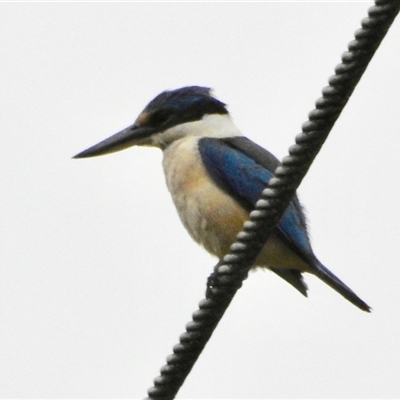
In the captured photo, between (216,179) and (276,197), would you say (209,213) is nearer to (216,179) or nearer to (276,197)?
(216,179)

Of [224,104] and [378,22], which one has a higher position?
[378,22]

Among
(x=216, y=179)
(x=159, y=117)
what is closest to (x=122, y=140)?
(x=159, y=117)

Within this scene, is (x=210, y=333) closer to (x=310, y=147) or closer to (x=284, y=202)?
(x=284, y=202)

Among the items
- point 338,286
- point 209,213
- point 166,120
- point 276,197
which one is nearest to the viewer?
point 276,197

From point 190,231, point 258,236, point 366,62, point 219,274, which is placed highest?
point 366,62

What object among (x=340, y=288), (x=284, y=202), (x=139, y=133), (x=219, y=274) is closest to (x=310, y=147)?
(x=284, y=202)

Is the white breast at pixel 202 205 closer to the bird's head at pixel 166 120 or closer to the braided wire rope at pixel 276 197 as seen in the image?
the bird's head at pixel 166 120

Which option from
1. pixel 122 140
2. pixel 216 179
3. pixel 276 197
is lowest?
pixel 122 140
